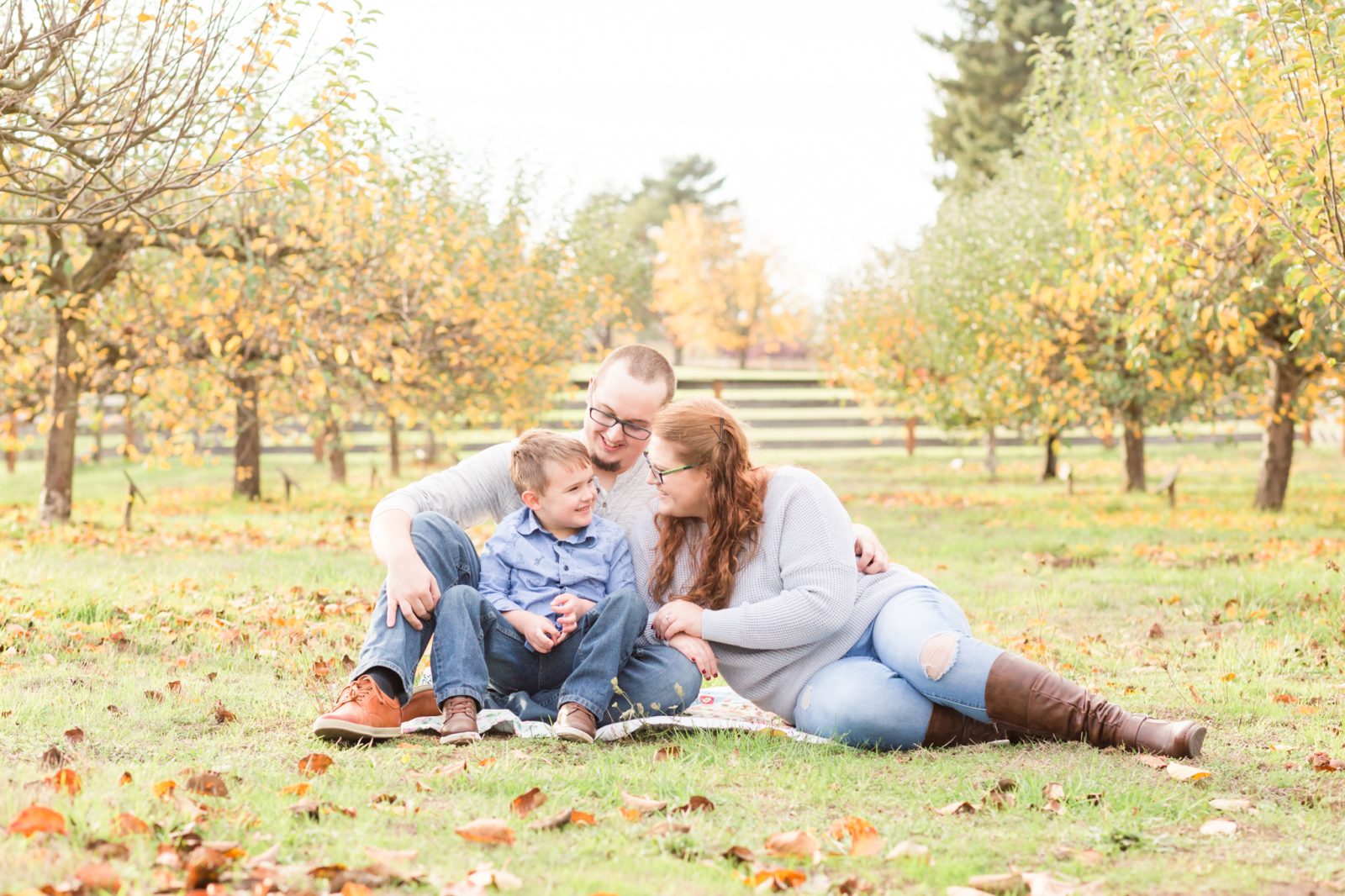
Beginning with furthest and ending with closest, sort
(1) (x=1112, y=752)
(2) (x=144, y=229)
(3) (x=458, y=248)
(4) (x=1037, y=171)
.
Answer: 1. (4) (x=1037, y=171)
2. (3) (x=458, y=248)
3. (2) (x=144, y=229)
4. (1) (x=1112, y=752)

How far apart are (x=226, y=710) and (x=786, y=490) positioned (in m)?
2.24

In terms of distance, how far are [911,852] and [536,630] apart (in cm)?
171

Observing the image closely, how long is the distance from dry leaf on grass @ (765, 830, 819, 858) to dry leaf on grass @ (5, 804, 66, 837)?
1.72 metres

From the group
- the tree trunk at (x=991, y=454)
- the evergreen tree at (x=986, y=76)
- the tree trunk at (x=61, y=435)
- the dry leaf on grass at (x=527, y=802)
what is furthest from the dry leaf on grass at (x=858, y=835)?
the evergreen tree at (x=986, y=76)

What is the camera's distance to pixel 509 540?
4.66 metres

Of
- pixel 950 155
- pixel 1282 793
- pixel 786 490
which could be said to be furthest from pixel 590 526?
pixel 950 155

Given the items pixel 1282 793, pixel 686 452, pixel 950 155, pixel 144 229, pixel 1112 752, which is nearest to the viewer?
pixel 1282 793

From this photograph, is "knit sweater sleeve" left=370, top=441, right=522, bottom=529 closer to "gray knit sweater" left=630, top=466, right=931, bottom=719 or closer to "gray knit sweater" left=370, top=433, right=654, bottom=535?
"gray knit sweater" left=370, top=433, right=654, bottom=535

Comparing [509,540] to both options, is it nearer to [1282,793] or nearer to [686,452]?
[686,452]

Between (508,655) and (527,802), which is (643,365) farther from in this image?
(527,802)

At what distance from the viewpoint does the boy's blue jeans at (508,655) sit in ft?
14.2

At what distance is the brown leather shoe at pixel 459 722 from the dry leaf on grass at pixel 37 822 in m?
1.37

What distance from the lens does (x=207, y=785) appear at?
343 cm

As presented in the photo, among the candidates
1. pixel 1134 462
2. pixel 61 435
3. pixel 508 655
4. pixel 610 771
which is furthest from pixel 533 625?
pixel 1134 462
